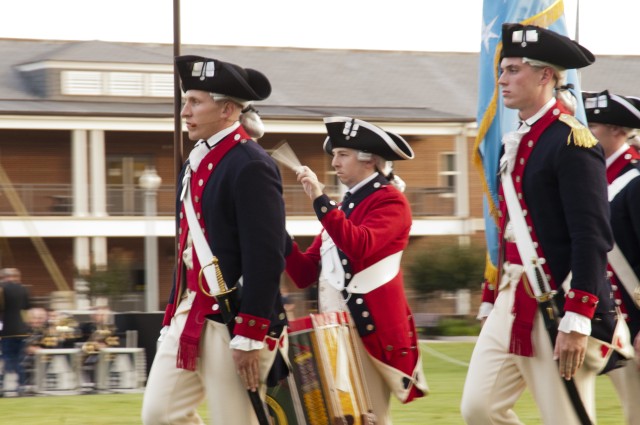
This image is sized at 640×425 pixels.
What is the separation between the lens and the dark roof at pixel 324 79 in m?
36.3

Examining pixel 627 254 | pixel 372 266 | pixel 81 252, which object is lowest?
pixel 81 252

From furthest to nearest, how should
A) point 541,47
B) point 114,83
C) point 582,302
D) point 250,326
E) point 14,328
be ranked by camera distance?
point 114,83, point 14,328, point 541,47, point 250,326, point 582,302

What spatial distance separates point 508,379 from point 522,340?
206 millimetres

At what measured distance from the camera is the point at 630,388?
5.57 meters

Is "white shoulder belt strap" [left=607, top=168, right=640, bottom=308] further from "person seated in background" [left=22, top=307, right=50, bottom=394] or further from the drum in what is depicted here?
"person seated in background" [left=22, top=307, right=50, bottom=394]

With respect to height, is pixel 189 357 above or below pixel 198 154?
below

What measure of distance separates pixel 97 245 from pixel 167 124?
160 inches

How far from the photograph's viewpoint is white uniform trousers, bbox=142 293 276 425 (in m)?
4.82

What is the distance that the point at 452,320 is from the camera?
1247 inches

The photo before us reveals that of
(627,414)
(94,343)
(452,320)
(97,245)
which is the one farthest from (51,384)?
(97,245)

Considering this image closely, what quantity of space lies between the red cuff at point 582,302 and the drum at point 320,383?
1.08 meters

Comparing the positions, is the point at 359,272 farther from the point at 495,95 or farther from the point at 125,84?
the point at 125,84

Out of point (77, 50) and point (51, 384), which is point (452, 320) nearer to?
point (77, 50)

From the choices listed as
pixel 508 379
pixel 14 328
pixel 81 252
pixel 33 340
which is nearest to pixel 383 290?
pixel 508 379
